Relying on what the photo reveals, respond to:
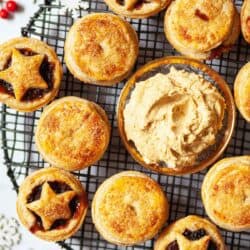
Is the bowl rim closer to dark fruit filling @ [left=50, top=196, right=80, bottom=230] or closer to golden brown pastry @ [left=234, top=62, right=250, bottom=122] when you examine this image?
golden brown pastry @ [left=234, top=62, right=250, bottom=122]

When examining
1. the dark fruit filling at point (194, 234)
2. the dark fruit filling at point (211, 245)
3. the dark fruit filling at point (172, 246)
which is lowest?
the dark fruit filling at point (172, 246)

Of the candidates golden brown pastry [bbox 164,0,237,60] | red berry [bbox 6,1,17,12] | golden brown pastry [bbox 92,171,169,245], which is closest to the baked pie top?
golden brown pastry [bbox 164,0,237,60]

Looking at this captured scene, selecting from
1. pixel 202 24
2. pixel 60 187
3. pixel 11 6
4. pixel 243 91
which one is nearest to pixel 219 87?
pixel 243 91

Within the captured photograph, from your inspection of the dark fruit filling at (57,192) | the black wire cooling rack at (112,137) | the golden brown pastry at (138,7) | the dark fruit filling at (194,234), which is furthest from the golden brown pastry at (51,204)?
the golden brown pastry at (138,7)

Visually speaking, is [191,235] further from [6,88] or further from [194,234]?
[6,88]

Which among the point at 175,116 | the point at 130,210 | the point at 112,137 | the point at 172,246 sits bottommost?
the point at 172,246

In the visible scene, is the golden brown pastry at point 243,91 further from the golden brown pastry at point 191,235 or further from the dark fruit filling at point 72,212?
the dark fruit filling at point 72,212

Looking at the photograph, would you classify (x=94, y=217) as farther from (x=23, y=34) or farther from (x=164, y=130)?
(x=23, y=34)
